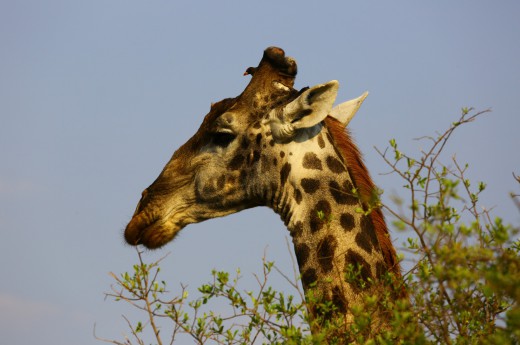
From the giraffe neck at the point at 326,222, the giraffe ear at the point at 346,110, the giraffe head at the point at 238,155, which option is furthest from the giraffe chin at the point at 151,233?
the giraffe ear at the point at 346,110

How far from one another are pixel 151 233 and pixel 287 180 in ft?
5.36

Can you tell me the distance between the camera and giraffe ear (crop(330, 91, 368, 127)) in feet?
27.8

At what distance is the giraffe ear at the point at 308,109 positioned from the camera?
7266mm

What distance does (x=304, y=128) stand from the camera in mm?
7578

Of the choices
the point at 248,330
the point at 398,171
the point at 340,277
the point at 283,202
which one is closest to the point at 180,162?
the point at 283,202

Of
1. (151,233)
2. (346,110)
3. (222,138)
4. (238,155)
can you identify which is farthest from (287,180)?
(151,233)

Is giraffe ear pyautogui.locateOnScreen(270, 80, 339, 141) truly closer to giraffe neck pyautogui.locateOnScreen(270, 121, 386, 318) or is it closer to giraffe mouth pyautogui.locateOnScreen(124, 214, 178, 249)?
giraffe neck pyautogui.locateOnScreen(270, 121, 386, 318)

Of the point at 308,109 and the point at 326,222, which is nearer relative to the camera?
the point at 326,222

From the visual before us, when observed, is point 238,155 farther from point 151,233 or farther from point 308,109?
point 151,233

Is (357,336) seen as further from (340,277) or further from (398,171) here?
(340,277)

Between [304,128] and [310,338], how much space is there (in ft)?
10.1

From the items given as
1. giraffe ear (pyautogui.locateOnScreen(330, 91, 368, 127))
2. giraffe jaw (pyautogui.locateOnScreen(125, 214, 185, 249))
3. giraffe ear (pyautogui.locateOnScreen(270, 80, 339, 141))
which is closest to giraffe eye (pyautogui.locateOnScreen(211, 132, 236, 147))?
giraffe ear (pyautogui.locateOnScreen(270, 80, 339, 141))

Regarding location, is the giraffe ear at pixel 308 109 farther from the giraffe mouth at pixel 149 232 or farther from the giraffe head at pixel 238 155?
the giraffe mouth at pixel 149 232

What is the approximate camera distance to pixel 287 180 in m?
7.42
